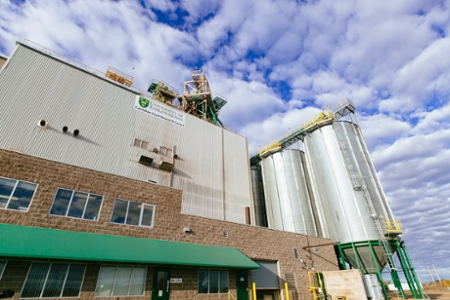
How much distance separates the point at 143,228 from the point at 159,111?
1573 cm

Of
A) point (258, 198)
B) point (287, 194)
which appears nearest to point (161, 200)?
point (287, 194)

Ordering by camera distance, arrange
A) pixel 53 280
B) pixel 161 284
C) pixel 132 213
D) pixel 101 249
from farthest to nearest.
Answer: pixel 132 213 → pixel 161 284 → pixel 101 249 → pixel 53 280

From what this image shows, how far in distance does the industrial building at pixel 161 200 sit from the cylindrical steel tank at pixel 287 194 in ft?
0.57

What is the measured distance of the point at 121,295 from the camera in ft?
42.4

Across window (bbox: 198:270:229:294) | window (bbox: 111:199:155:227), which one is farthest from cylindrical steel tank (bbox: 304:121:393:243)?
window (bbox: 111:199:155:227)

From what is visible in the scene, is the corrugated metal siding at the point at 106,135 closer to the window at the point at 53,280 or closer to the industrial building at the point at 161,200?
the industrial building at the point at 161,200

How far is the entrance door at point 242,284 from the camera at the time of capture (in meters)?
17.0

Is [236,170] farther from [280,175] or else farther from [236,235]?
[236,235]

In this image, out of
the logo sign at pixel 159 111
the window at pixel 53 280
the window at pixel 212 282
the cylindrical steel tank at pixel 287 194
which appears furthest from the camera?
the cylindrical steel tank at pixel 287 194

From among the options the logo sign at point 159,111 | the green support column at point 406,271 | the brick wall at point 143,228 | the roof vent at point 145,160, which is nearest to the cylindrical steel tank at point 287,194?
the brick wall at point 143,228

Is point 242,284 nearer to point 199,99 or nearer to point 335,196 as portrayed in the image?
point 335,196

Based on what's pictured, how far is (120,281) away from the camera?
13164 millimetres

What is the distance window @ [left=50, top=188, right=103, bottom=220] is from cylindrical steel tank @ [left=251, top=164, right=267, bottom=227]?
24250mm

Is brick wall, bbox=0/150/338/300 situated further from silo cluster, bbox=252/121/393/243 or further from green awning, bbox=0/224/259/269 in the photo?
silo cluster, bbox=252/121/393/243
